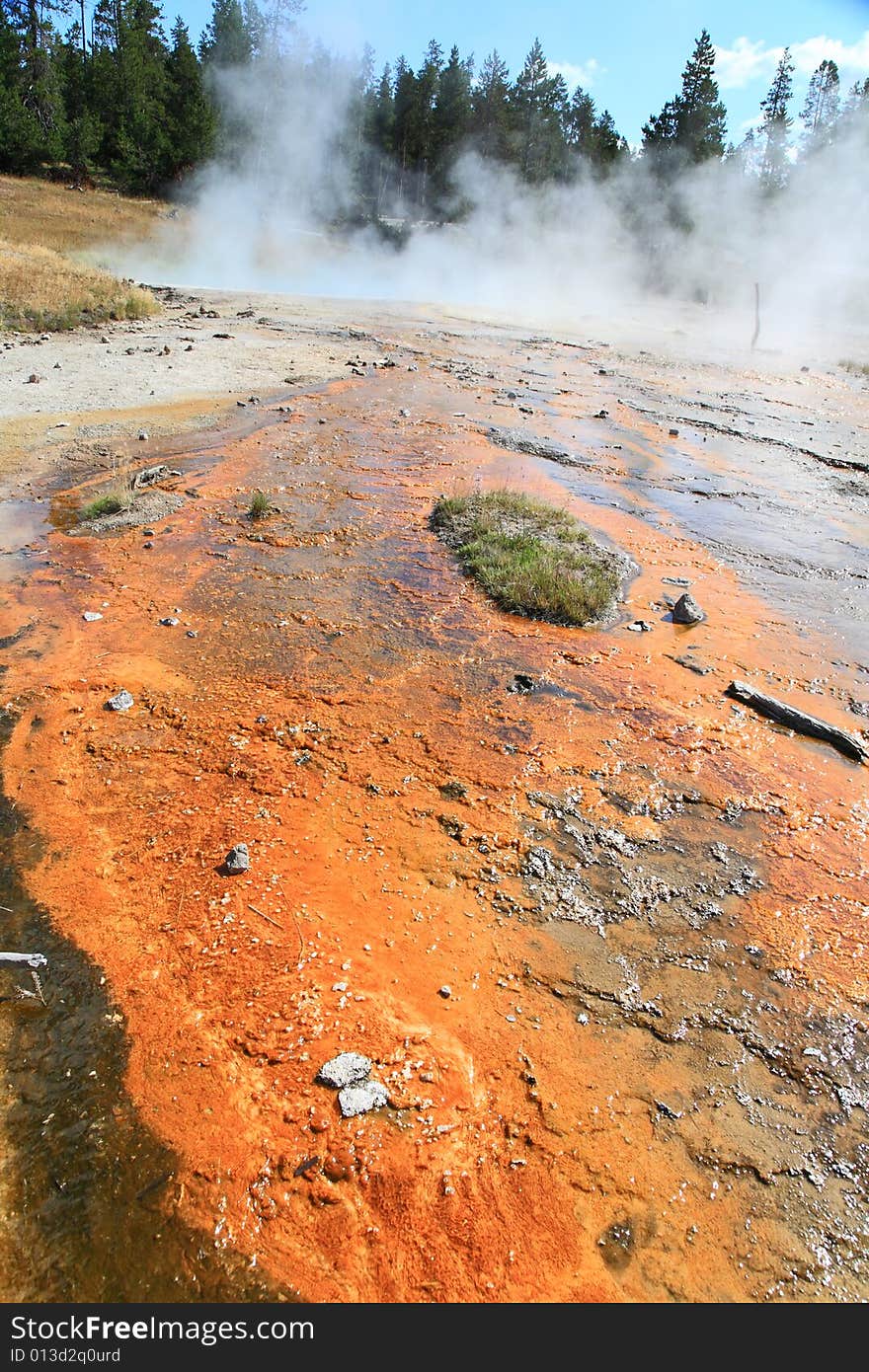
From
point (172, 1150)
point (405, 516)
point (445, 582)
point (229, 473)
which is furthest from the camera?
point (229, 473)

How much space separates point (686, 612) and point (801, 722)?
1.42 metres

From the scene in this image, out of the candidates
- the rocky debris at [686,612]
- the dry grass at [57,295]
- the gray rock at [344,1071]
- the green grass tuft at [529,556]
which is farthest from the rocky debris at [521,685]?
the dry grass at [57,295]

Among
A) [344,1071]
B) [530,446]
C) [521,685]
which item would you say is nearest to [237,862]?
[344,1071]

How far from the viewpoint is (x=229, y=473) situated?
7.59 m

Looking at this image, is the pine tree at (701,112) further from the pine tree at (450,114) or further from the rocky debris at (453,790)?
the rocky debris at (453,790)

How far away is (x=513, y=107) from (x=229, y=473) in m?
46.4

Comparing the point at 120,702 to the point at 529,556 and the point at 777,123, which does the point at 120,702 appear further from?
the point at 777,123

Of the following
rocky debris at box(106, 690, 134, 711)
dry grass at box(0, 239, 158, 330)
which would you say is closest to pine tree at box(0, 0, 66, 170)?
dry grass at box(0, 239, 158, 330)

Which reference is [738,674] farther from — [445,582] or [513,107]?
[513,107]

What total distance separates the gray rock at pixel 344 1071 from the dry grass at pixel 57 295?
14636 mm

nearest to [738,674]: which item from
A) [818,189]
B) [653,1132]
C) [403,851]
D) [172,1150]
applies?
[403,851]

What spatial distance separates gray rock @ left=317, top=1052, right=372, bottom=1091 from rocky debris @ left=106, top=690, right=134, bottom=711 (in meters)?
2.43

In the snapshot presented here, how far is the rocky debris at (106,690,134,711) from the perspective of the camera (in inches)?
158

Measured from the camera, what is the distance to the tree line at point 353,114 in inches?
1179
